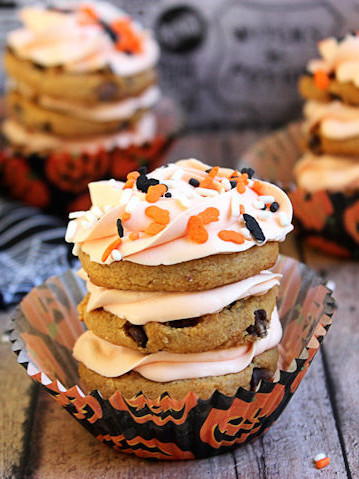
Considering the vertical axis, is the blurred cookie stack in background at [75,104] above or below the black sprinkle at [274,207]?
below

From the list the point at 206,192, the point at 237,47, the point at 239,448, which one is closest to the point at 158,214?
the point at 206,192

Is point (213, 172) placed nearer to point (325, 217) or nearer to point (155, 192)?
point (155, 192)

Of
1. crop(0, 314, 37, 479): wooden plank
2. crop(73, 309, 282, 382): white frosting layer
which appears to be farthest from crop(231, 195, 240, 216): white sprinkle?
crop(0, 314, 37, 479): wooden plank

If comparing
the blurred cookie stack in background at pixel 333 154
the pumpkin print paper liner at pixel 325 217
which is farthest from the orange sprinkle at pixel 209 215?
the blurred cookie stack in background at pixel 333 154

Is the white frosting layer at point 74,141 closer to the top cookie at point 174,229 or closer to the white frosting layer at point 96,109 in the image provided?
the white frosting layer at point 96,109

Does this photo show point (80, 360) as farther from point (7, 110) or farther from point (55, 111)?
point (7, 110)

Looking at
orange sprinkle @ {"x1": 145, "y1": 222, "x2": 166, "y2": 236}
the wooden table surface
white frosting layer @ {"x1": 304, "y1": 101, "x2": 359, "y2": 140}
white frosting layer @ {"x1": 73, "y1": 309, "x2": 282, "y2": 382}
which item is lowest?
the wooden table surface

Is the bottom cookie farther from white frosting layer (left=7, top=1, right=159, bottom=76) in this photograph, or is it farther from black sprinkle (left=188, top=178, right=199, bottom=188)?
white frosting layer (left=7, top=1, right=159, bottom=76)
